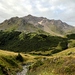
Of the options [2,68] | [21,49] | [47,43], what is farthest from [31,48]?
[2,68]

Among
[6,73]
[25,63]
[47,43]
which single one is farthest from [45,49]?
[6,73]

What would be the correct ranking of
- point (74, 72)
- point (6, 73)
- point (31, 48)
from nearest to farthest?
point (74, 72)
point (6, 73)
point (31, 48)

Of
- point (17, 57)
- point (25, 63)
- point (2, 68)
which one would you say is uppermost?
point (2, 68)

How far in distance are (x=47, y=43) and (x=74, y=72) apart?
17627 cm

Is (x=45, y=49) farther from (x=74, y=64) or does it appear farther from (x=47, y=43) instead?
(x=74, y=64)

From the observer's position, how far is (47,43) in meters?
193

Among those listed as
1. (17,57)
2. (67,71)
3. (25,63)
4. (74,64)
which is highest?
(74,64)

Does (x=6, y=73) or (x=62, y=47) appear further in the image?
(x=62, y=47)

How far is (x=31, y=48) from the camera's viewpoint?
17875 cm

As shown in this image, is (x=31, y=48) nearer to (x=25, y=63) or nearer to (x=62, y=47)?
(x=62, y=47)

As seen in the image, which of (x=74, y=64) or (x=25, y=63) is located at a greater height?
(x=74, y=64)

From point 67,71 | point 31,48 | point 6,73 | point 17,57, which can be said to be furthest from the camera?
point 31,48

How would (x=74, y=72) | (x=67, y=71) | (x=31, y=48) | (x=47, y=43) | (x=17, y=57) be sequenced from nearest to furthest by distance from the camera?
(x=74, y=72) → (x=67, y=71) → (x=17, y=57) → (x=31, y=48) → (x=47, y=43)

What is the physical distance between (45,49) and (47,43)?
1240 inches
